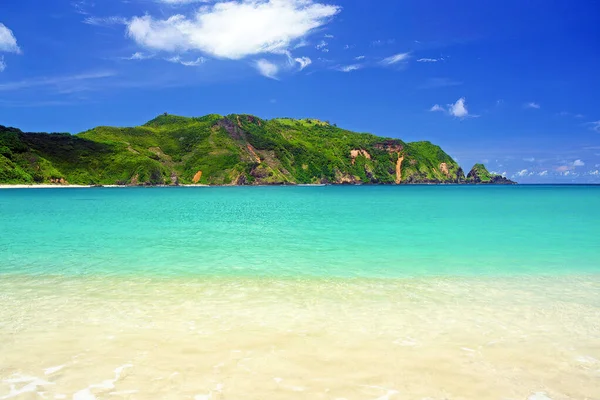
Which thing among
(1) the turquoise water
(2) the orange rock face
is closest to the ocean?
(1) the turquoise water

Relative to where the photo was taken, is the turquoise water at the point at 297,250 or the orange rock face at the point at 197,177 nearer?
the turquoise water at the point at 297,250

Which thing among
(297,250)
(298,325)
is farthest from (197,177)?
(298,325)

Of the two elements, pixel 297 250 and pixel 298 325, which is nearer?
pixel 298 325

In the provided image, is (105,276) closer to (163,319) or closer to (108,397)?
(163,319)

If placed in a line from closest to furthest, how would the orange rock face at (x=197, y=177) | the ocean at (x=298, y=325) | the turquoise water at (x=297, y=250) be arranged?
the ocean at (x=298, y=325) < the turquoise water at (x=297, y=250) < the orange rock face at (x=197, y=177)

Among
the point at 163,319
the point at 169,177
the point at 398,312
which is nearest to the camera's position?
the point at 163,319

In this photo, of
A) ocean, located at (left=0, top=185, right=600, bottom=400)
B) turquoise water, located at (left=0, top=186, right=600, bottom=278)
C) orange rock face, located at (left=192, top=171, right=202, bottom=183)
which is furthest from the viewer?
orange rock face, located at (left=192, top=171, right=202, bottom=183)

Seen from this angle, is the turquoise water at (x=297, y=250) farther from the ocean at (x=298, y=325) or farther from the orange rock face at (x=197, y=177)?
the orange rock face at (x=197, y=177)

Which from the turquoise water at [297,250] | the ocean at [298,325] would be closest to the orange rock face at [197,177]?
the turquoise water at [297,250]

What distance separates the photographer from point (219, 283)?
12.4 m

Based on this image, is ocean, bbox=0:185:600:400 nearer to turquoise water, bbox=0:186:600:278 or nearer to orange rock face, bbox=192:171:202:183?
turquoise water, bbox=0:186:600:278

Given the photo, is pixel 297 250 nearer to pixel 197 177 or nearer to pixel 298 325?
pixel 298 325

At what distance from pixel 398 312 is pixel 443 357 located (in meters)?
2.56

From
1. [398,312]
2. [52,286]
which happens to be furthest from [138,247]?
[398,312]
